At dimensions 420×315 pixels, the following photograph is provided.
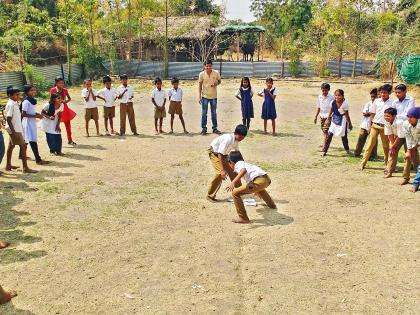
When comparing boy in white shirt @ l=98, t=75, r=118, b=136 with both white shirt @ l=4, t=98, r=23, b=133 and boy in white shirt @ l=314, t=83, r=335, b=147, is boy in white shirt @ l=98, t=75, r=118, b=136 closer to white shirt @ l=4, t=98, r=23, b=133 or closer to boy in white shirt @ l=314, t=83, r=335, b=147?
white shirt @ l=4, t=98, r=23, b=133

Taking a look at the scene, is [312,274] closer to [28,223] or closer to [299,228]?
[299,228]

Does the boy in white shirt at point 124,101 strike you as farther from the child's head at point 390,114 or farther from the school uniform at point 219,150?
the child's head at point 390,114

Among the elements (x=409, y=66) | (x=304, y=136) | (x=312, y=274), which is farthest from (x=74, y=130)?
(x=409, y=66)

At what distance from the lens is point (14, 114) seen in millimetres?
8055

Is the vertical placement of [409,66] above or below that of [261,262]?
above

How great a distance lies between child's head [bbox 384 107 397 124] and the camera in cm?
774

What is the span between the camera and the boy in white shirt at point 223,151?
6414mm

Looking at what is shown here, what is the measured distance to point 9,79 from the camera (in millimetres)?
18812

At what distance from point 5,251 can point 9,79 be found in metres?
15.5

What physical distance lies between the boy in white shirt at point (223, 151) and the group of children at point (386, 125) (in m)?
2.95

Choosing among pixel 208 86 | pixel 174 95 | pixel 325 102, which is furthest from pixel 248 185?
pixel 174 95

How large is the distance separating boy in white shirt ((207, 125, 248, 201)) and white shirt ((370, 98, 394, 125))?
3.30 m

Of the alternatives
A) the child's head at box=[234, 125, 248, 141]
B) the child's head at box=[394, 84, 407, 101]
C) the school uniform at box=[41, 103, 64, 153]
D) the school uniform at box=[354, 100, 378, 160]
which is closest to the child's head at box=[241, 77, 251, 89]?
the school uniform at box=[354, 100, 378, 160]

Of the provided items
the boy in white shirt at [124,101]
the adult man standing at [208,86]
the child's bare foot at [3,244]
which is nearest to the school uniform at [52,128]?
the boy in white shirt at [124,101]
